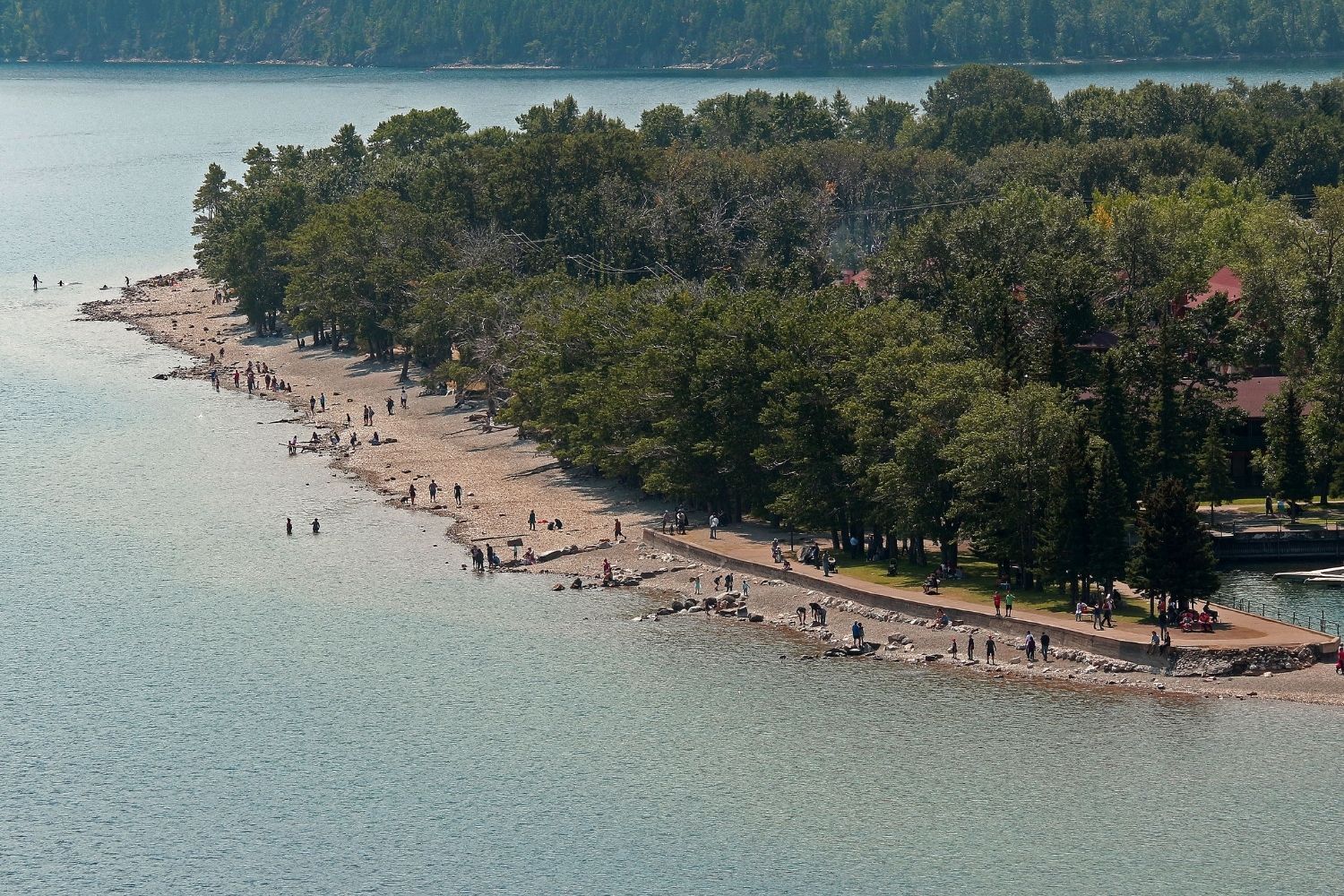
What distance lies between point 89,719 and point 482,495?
3789 centimetres

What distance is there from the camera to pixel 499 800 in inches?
3152

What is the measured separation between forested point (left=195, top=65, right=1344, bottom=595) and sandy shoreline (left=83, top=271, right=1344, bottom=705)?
9.83 ft

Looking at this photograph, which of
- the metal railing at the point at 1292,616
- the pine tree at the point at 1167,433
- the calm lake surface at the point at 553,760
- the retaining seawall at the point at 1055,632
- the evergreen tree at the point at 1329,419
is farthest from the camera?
the evergreen tree at the point at 1329,419

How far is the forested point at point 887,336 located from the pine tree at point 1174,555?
0.14 metres

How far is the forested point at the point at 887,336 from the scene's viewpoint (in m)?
96.1

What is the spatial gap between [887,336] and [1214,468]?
18074 mm

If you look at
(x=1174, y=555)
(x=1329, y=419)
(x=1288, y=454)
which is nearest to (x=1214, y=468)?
(x=1288, y=454)

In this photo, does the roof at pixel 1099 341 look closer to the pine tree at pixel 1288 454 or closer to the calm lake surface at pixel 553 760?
the pine tree at pixel 1288 454

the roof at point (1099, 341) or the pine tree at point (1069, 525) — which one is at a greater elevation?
the roof at point (1099, 341)

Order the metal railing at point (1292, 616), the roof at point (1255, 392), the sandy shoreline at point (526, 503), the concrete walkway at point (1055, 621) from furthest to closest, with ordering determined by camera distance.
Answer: the roof at point (1255, 392) → the metal railing at point (1292, 616) → the sandy shoreline at point (526, 503) → the concrete walkway at point (1055, 621)

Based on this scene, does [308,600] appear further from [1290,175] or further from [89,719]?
[1290,175]

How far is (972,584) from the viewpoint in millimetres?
97125

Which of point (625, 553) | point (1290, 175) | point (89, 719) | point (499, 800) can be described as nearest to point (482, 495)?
point (625, 553)

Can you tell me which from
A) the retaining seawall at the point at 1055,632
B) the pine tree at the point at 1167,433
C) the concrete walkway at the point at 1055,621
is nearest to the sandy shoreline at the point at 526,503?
the retaining seawall at the point at 1055,632
